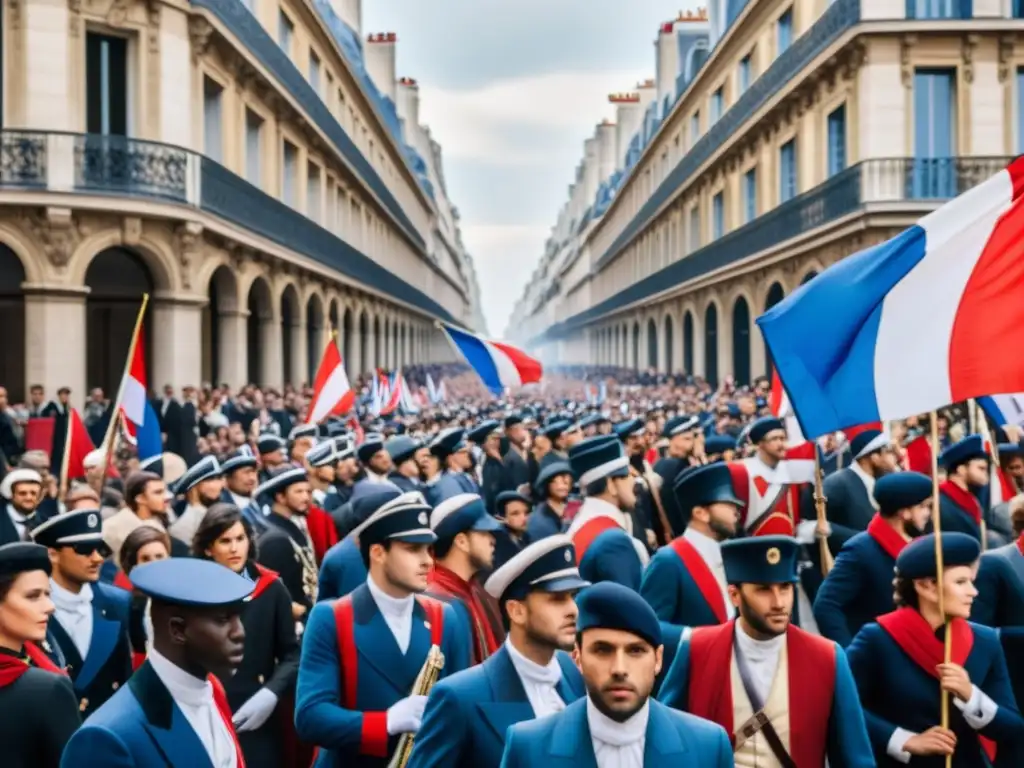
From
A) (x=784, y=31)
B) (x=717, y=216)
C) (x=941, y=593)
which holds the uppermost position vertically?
(x=784, y=31)

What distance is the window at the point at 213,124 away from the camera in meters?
22.6

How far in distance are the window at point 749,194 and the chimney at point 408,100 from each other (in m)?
47.9

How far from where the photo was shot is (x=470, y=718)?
3.64 metres

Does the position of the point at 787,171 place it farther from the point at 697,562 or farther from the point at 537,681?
the point at 537,681

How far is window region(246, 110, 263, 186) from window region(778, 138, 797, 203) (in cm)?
1158

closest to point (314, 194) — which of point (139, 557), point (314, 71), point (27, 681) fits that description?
point (314, 71)

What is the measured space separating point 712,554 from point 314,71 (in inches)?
1181

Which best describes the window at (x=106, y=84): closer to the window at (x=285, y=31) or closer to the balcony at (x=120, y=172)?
the balcony at (x=120, y=172)

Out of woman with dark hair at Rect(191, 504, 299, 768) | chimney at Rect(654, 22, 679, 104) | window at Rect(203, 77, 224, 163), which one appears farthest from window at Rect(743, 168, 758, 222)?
woman with dark hair at Rect(191, 504, 299, 768)

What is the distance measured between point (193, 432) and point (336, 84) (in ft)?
70.1

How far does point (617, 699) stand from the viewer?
2.97 metres

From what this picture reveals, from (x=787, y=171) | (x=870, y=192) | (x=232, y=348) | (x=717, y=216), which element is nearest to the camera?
(x=870, y=192)

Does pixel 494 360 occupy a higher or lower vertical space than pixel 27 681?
higher

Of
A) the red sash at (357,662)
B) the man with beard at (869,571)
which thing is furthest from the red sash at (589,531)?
the red sash at (357,662)
